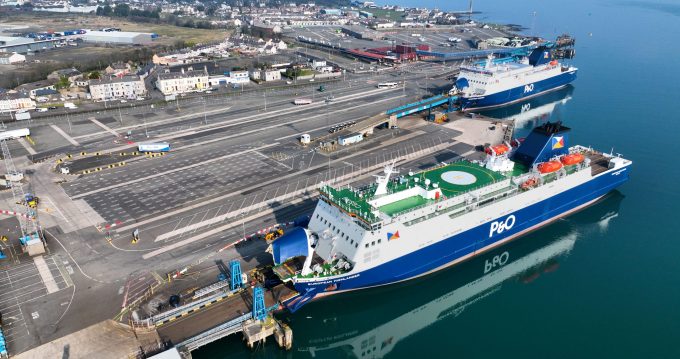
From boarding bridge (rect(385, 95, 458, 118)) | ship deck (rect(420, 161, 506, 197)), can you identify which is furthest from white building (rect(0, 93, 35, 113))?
ship deck (rect(420, 161, 506, 197))

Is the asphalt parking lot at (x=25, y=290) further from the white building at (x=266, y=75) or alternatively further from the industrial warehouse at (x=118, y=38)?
the industrial warehouse at (x=118, y=38)

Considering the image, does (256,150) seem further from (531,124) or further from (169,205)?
(531,124)

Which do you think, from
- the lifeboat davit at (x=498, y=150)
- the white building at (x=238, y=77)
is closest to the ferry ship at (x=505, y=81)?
the lifeboat davit at (x=498, y=150)

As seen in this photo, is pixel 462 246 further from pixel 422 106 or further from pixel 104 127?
pixel 104 127

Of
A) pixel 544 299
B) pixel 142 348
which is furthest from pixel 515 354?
pixel 142 348

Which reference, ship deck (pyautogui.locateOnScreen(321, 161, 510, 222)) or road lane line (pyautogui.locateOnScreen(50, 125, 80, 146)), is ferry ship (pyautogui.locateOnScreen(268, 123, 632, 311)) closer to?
ship deck (pyautogui.locateOnScreen(321, 161, 510, 222))
